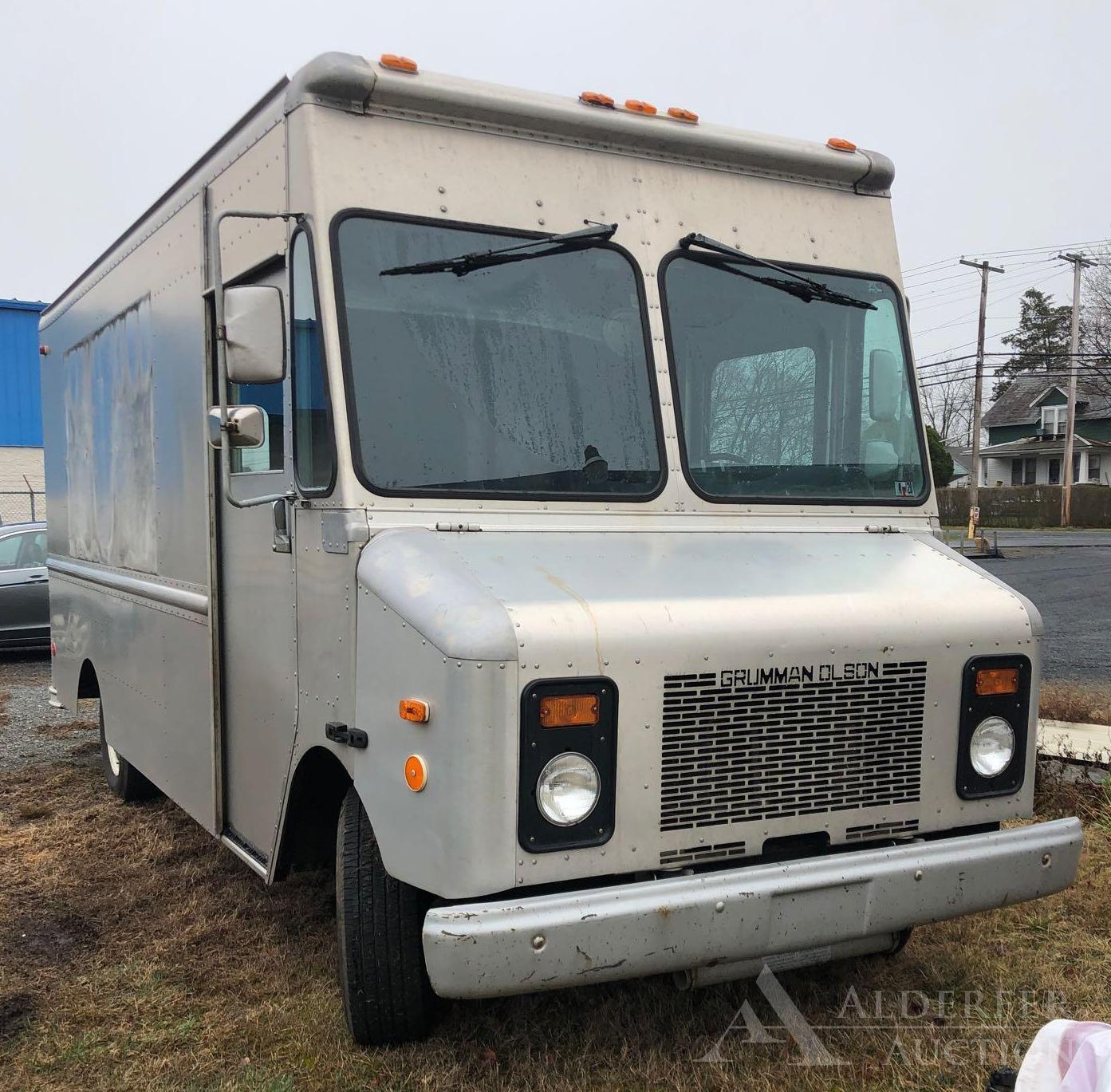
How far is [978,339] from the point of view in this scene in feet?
123

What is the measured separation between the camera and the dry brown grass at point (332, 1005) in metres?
3.49

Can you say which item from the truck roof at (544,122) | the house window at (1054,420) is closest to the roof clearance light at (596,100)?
the truck roof at (544,122)

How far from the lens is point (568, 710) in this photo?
295cm

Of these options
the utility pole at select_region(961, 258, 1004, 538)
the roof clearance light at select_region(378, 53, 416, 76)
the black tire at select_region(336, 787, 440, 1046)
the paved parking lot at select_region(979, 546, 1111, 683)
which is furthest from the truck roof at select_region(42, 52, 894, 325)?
the utility pole at select_region(961, 258, 1004, 538)

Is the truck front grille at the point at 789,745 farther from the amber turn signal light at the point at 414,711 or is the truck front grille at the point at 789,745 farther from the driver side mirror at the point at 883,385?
the driver side mirror at the point at 883,385

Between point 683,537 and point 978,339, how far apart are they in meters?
36.8

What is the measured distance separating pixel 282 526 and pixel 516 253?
1.18 meters

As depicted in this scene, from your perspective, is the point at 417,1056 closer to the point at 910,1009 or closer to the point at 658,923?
the point at 658,923

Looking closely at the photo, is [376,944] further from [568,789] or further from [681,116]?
[681,116]

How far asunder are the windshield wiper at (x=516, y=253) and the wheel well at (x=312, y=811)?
156cm

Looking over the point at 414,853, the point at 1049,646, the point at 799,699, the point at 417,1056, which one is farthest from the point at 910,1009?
the point at 1049,646

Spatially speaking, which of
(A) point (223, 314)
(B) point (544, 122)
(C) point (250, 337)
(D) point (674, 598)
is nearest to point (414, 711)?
(D) point (674, 598)

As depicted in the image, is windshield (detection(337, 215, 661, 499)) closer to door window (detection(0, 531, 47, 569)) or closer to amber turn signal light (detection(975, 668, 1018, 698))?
amber turn signal light (detection(975, 668, 1018, 698))

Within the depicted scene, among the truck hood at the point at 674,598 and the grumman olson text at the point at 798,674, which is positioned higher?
the truck hood at the point at 674,598
